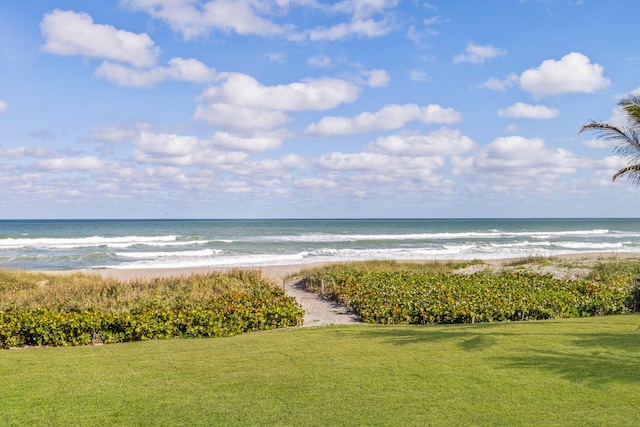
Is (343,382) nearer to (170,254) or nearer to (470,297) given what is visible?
(470,297)

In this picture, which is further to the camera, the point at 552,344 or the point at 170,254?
the point at 170,254

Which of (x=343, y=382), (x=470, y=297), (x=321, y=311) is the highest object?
(x=343, y=382)

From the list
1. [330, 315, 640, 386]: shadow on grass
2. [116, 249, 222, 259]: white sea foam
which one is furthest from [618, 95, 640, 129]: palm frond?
[116, 249, 222, 259]: white sea foam

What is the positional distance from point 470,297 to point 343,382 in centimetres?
1012

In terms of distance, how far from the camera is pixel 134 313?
1336 cm

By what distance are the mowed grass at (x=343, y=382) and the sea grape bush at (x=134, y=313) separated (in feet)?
5.62

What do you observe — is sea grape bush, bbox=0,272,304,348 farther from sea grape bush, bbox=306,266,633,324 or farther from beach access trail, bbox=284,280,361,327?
sea grape bush, bbox=306,266,633,324

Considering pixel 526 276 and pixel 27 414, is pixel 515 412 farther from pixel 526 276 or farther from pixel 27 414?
pixel 526 276


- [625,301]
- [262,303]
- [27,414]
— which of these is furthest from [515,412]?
[625,301]

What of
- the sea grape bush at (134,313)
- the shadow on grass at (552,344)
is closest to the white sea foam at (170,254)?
the sea grape bush at (134,313)

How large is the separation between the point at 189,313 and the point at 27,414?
6.67m

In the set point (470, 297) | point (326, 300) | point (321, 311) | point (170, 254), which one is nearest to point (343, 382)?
point (470, 297)

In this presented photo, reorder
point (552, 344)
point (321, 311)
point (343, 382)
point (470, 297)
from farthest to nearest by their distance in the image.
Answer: point (321, 311) → point (470, 297) → point (552, 344) → point (343, 382)

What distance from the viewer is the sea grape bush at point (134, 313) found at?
37.8 feet
